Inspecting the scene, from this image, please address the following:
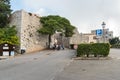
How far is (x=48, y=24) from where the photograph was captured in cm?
5362

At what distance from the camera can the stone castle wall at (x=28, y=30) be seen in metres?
48.2

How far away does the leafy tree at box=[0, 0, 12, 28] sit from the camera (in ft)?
161

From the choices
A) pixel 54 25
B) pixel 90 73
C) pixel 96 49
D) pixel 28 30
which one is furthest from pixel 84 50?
pixel 54 25

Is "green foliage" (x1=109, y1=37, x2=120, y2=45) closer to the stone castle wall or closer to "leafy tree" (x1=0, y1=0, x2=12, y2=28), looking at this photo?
the stone castle wall

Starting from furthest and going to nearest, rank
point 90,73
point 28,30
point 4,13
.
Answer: point 28,30, point 4,13, point 90,73

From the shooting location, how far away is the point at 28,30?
164 ft

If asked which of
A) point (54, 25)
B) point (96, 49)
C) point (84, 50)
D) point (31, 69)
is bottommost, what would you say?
point (31, 69)

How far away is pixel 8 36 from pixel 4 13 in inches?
264

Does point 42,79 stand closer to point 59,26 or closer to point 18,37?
point 18,37

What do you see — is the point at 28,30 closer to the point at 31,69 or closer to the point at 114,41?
the point at 31,69

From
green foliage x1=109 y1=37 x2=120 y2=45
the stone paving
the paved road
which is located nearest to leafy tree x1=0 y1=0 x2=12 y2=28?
the paved road

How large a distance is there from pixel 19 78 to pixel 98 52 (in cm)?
1531

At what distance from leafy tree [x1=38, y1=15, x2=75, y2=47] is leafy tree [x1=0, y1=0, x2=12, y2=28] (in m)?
6.64

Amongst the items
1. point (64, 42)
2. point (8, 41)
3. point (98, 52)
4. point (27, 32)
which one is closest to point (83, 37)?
point (64, 42)
